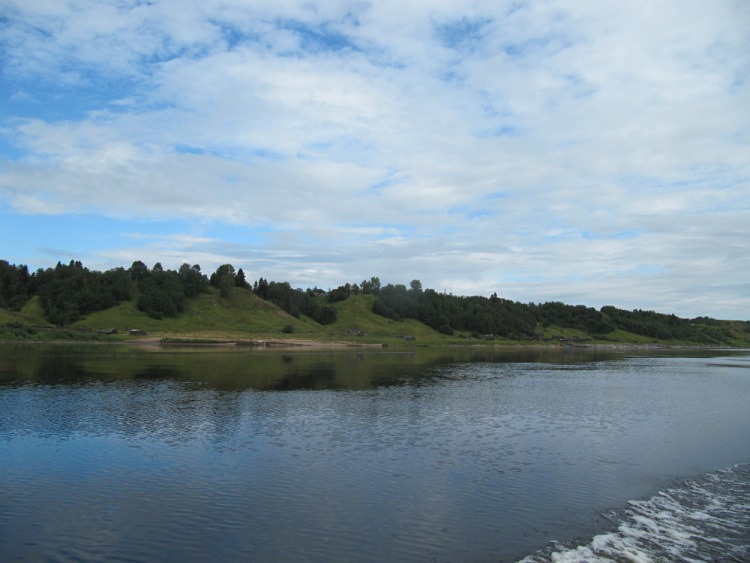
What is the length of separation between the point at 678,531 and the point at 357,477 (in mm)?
12667

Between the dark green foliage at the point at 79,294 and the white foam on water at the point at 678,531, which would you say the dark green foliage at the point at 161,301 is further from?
the white foam on water at the point at 678,531

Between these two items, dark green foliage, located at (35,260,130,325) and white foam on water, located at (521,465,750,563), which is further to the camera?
dark green foliage, located at (35,260,130,325)

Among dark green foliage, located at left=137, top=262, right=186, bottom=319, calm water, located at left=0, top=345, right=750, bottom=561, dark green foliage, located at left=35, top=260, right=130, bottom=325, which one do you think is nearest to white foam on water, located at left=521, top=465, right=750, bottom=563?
calm water, located at left=0, top=345, right=750, bottom=561

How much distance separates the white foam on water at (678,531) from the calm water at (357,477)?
9cm

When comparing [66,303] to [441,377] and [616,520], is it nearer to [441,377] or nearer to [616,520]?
[441,377]

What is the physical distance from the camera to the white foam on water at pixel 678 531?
1670cm

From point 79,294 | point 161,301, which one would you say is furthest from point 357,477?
point 79,294

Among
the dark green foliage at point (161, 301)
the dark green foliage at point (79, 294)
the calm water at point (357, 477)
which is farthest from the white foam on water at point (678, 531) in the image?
the dark green foliage at point (79, 294)

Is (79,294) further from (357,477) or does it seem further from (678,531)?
(678,531)

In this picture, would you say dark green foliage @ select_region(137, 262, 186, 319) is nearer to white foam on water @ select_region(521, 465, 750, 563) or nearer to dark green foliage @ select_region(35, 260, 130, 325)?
dark green foliage @ select_region(35, 260, 130, 325)

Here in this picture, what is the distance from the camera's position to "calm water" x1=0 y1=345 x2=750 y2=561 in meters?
17.2

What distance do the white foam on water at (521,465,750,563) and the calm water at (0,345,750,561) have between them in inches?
3.7

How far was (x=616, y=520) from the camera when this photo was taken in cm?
1983

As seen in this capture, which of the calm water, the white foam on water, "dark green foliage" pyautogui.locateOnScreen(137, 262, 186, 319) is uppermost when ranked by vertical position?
"dark green foliage" pyautogui.locateOnScreen(137, 262, 186, 319)
